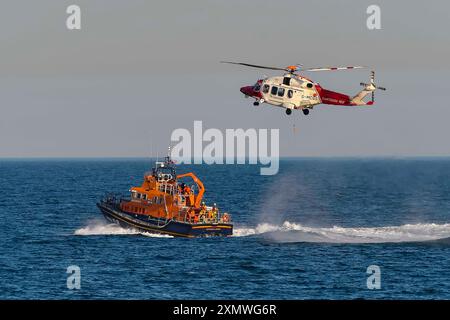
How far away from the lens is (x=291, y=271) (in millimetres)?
71562

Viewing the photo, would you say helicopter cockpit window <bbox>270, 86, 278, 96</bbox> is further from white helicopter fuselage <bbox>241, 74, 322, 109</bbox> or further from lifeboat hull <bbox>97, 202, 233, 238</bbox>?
lifeboat hull <bbox>97, 202, 233, 238</bbox>

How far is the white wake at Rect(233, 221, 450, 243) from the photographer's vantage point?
89.9 metres

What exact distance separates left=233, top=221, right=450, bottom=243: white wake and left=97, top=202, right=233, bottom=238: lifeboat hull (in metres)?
6.30

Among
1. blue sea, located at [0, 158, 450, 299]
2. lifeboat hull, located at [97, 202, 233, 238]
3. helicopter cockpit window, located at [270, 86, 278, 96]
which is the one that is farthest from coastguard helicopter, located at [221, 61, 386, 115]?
lifeboat hull, located at [97, 202, 233, 238]

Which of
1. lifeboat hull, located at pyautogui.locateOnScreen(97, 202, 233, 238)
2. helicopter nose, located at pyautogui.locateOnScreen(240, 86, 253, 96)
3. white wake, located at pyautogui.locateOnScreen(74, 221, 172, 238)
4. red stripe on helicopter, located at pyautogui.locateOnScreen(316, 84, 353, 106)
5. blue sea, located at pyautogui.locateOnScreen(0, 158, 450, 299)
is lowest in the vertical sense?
blue sea, located at pyautogui.locateOnScreen(0, 158, 450, 299)

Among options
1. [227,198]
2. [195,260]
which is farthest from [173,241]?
[227,198]

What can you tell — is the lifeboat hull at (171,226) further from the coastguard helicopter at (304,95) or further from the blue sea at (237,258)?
the coastguard helicopter at (304,95)

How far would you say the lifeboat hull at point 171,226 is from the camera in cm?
8569
